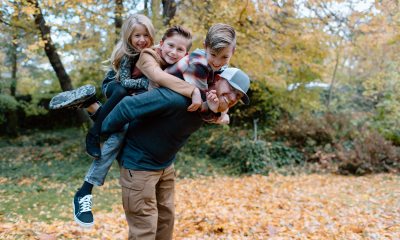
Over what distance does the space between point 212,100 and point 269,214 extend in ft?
12.9

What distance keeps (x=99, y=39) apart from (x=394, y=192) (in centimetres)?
731

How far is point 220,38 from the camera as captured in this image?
205cm

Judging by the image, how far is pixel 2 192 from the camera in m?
7.34

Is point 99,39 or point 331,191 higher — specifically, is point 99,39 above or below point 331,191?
above

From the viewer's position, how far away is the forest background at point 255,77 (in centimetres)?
812

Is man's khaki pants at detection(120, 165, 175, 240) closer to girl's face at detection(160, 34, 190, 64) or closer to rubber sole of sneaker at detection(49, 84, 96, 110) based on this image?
rubber sole of sneaker at detection(49, 84, 96, 110)

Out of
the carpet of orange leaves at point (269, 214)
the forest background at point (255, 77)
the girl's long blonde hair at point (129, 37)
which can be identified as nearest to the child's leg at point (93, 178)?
the girl's long blonde hair at point (129, 37)

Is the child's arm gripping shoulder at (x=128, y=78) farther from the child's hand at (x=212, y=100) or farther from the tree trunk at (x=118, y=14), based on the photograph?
the tree trunk at (x=118, y=14)

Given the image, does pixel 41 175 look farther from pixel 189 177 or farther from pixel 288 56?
pixel 288 56

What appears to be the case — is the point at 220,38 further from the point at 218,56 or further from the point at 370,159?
A: the point at 370,159

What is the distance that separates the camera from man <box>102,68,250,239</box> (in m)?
2.11

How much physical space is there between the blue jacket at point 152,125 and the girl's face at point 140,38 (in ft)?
1.55

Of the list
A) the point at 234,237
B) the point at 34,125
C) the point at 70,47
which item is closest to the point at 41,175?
the point at 70,47

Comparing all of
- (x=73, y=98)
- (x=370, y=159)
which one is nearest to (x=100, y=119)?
(x=73, y=98)
